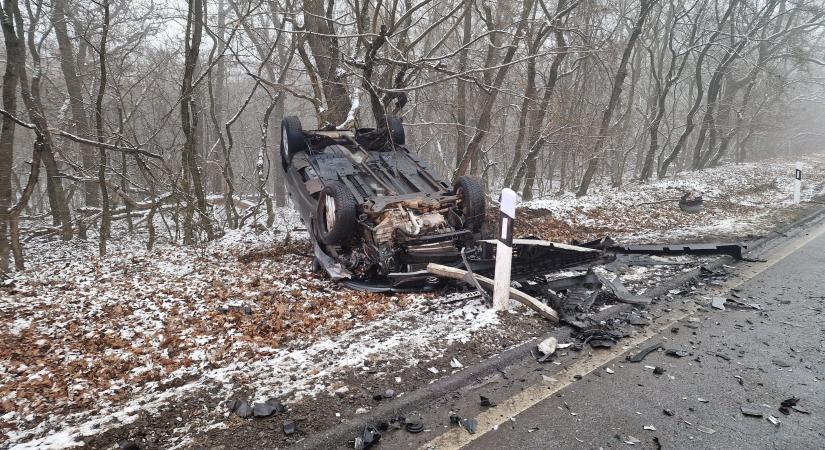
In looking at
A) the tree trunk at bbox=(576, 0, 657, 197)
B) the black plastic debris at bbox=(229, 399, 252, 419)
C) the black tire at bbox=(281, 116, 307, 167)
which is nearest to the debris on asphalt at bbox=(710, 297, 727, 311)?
the black plastic debris at bbox=(229, 399, 252, 419)

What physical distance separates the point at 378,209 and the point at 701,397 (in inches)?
148

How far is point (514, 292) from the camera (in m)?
4.28

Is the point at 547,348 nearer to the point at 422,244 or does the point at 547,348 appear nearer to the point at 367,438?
the point at 367,438

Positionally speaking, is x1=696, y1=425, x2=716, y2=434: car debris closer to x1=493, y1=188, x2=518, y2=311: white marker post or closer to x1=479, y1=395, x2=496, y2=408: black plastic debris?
x1=479, y1=395, x2=496, y2=408: black plastic debris

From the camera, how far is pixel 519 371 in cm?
323

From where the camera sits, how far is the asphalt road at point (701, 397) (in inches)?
97.6

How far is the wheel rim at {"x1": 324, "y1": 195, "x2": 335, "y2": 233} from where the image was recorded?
5766 mm

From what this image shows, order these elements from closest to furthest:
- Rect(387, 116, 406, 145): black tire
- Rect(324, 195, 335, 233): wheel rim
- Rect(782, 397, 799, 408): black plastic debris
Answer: Rect(782, 397, 799, 408): black plastic debris
Rect(324, 195, 335, 233): wheel rim
Rect(387, 116, 406, 145): black tire

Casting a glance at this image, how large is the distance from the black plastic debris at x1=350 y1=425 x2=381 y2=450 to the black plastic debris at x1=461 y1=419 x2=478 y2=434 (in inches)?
19.5

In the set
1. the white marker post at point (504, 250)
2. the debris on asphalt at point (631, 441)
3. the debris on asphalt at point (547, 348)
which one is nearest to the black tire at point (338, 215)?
the white marker post at point (504, 250)

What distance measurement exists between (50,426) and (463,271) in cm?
341

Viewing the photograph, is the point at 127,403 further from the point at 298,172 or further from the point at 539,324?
the point at 298,172

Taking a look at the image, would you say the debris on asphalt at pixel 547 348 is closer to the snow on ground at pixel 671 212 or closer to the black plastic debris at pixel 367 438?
the black plastic debris at pixel 367 438

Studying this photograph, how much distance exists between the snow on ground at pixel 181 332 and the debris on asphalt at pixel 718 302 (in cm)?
87
